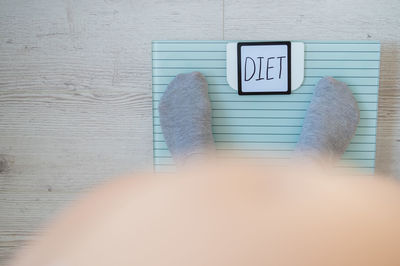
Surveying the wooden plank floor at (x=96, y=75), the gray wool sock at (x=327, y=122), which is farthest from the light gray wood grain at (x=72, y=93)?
the gray wool sock at (x=327, y=122)

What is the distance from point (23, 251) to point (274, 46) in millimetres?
595

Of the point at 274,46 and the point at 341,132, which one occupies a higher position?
the point at 274,46

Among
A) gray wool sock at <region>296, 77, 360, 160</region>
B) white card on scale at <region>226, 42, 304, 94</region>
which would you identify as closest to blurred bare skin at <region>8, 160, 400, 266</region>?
gray wool sock at <region>296, 77, 360, 160</region>

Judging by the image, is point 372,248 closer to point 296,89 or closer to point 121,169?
point 296,89

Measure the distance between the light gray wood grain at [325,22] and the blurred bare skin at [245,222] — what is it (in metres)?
0.22

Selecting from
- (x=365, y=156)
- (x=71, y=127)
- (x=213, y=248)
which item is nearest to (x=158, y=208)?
(x=213, y=248)

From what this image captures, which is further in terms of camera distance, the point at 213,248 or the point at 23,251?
the point at 23,251

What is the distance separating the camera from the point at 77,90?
0.69m

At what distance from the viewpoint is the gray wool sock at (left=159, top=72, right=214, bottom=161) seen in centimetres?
66

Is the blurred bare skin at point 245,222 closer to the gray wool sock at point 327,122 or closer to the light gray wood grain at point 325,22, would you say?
the gray wool sock at point 327,122

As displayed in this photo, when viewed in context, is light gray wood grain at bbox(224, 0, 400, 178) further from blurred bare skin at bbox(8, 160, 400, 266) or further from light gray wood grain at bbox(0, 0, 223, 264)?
blurred bare skin at bbox(8, 160, 400, 266)

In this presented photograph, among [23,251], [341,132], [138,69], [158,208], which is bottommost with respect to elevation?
[23,251]

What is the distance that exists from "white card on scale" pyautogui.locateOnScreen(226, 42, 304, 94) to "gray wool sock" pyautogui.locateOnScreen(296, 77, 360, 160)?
0.05 metres

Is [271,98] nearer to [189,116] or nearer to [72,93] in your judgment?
[189,116]
